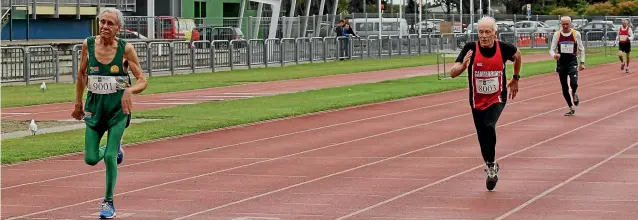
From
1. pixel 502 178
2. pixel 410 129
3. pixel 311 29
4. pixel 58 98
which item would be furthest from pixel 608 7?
pixel 502 178

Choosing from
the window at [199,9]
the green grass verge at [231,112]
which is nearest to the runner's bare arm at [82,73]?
the green grass verge at [231,112]

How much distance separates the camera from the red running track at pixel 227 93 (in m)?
24.3

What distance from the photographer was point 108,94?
11086 mm

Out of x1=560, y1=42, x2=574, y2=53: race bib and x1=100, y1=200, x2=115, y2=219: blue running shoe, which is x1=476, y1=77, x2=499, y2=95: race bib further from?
x1=560, y1=42, x2=574, y2=53: race bib

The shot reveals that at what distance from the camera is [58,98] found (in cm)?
2842

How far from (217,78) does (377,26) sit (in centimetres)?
2833

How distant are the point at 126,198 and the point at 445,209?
292 centimetres

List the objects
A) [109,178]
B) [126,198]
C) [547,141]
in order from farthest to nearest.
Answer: [547,141]
[126,198]
[109,178]

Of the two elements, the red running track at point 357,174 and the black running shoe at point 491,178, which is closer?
the red running track at point 357,174

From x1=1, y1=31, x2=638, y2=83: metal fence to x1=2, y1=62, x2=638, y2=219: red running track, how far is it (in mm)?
13996

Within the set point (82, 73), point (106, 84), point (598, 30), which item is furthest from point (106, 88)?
point (598, 30)

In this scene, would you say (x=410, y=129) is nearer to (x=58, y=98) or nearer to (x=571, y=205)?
(x=571, y=205)

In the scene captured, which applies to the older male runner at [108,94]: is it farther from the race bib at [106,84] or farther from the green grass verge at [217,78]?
the green grass verge at [217,78]

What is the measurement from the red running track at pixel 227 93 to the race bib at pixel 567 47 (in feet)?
24.9
